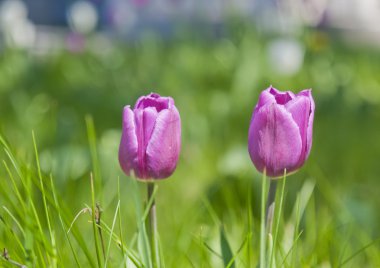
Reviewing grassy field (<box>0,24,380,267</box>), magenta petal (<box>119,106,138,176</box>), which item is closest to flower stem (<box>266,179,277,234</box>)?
grassy field (<box>0,24,380,267</box>)

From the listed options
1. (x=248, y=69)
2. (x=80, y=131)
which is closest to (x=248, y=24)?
(x=248, y=69)

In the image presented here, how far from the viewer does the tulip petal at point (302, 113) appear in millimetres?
574

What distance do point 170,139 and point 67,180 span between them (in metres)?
0.54

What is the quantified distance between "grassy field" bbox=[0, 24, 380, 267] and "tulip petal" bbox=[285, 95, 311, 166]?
0.20ft

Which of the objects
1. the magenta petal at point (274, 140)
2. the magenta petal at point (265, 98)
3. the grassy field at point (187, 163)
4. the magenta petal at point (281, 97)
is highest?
the magenta petal at point (265, 98)

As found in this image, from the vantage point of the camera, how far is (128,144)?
0.57m

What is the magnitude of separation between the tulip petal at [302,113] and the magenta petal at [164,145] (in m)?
0.10

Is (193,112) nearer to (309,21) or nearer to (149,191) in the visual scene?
(149,191)

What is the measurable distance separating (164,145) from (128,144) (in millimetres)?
31

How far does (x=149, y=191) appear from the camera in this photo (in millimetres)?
607

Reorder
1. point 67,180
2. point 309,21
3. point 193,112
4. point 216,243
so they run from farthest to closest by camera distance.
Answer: point 309,21 → point 193,112 → point 67,180 → point 216,243

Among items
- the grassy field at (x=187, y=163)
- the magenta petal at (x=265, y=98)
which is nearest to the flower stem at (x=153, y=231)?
the grassy field at (x=187, y=163)

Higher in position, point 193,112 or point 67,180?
point 67,180

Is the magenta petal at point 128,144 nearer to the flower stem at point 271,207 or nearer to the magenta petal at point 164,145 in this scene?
the magenta petal at point 164,145
